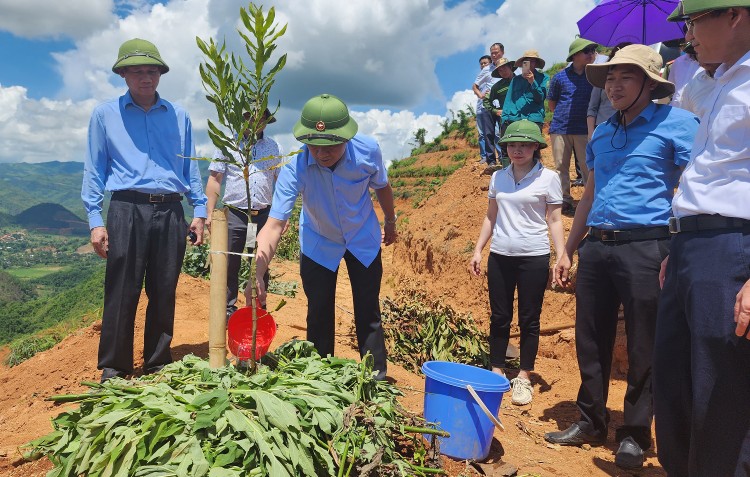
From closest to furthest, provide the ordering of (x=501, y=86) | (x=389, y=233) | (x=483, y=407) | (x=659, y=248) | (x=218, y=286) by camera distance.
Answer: (x=218, y=286)
(x=483, y=407)
(x=659, y=248)
(x=389, y=233)
(x=501, y=86)

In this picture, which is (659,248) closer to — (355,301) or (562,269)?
(562,269)

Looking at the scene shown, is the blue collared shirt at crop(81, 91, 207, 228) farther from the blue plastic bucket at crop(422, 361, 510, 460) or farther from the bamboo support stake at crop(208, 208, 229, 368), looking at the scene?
the blue plastic bucket at crop(422, 361, 510, 460)

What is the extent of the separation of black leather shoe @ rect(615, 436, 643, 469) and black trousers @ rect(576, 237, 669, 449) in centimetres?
5

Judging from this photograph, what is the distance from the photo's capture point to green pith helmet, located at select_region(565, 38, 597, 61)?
5.51 meters

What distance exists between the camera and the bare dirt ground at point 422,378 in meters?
2.85

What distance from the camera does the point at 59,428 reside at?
194 centimetres

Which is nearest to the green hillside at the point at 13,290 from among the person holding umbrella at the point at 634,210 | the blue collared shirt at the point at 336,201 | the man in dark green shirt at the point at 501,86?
the man in dark green shirt at the point at 501,86

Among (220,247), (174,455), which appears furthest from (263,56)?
(174,455)

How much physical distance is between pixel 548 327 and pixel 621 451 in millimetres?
2591

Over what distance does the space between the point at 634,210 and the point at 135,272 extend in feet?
9.66

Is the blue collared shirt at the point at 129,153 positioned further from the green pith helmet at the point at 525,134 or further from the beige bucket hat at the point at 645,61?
the beige bucket hat at the point at 645,61

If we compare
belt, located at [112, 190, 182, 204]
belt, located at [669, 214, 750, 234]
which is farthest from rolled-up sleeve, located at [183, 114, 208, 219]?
belt, located at [669, 214, 750, 234]

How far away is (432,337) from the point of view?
4.92 meters

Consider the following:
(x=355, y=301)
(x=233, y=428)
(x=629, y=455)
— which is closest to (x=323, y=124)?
(x=355, y=301)
